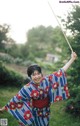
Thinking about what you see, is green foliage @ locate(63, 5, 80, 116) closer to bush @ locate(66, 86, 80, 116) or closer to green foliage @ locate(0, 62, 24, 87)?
bush @ locate(66, 86, 80, 116)

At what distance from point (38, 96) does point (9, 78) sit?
8.98m

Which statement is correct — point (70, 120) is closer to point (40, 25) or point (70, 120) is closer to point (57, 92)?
point (57, 92)

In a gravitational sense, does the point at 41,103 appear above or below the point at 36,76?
below

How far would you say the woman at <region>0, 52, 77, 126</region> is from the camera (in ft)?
15.0

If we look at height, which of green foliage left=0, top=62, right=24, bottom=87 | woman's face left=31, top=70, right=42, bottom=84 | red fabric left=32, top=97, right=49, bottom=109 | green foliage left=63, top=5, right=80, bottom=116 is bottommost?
red fabric left=32, top=97, right=49, bottom=109

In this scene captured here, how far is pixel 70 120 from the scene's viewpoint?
7.82 meters

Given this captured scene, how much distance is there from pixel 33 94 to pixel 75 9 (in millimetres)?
4250

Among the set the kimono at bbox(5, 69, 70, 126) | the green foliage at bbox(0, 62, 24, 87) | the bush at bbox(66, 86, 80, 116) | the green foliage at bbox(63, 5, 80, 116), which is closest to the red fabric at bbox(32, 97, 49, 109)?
the kimono at bbox(5, 69, 70, 126)

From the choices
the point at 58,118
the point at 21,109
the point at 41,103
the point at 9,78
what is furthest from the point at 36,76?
the point at 9,78

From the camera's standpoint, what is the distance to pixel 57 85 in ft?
15.4

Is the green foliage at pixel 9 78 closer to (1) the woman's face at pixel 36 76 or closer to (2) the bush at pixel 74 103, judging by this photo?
(2) the bush at pixel 74 103

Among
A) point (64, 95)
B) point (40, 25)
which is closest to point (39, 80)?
point (64, 95)

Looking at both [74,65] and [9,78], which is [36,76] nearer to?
[74,65]

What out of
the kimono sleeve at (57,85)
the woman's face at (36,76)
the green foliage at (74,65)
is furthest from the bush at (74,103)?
the woman's face at (36,76)
